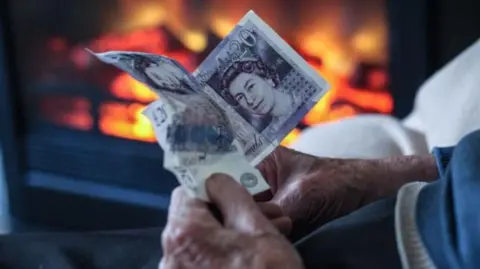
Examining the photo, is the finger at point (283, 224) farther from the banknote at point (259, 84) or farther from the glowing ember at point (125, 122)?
the glowing ember at point (125, 122)

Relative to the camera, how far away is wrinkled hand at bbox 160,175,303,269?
0.74 metres

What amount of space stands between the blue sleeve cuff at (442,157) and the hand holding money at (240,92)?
0.42 feet

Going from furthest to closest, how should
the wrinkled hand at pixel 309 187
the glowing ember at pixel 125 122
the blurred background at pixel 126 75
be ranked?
the glowing ember at pixel 125 122, the blurred background at pixel 126 75, the wrinkled hand at pixel 309 187

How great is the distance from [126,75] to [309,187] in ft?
3.71

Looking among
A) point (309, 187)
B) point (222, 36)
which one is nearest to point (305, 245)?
point (309, 187)

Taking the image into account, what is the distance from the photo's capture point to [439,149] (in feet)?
3.11

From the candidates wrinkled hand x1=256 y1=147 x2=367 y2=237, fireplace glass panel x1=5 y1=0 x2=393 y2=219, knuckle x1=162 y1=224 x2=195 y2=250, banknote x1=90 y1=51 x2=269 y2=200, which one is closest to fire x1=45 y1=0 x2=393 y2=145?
fireplace glass panel x1=5 y1=0 x2=393 y2=219

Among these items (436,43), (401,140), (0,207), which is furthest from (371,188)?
(0,207)

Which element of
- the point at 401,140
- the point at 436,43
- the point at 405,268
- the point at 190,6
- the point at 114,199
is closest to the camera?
the point at 405,268

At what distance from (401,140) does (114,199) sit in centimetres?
94

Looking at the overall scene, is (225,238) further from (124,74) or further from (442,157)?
(124,74)

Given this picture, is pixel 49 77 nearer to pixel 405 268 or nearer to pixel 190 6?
pixel 190 6

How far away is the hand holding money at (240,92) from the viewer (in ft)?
2.64

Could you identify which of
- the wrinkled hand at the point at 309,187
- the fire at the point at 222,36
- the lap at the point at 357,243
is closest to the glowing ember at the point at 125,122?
the fire at the point at 222,36
